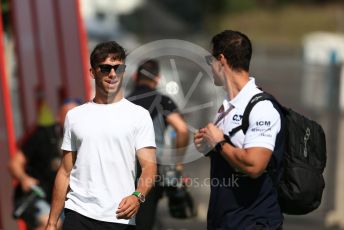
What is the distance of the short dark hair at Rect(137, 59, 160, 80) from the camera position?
21.0ft

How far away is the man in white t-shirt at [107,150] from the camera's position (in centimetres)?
470

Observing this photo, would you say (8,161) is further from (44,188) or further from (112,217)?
(112,217)

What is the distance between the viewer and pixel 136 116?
473 centimetres

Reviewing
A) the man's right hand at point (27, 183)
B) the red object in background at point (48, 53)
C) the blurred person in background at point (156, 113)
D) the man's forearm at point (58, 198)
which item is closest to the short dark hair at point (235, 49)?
the man's forearm at point (58, 198)

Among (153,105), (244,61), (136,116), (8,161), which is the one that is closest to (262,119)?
(244,61)

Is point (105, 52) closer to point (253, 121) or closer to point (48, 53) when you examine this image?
point (253, 121)

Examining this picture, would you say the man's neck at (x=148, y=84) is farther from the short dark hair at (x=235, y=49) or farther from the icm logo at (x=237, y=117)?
the icm logo at (x=237, y=117)

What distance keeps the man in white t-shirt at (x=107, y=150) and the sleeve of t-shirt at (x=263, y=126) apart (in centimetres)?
62

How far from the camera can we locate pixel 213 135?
4.54 meters

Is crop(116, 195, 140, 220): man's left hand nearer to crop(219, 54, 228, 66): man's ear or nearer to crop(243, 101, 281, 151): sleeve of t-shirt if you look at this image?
crop(243, 101, 281, 151): sleeve of t-shirt

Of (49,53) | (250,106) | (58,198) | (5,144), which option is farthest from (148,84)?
(49,53)

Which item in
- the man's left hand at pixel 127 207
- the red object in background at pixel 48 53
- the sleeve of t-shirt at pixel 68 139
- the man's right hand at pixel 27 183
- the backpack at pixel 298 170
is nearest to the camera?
the man's left hand at pixel 127 207

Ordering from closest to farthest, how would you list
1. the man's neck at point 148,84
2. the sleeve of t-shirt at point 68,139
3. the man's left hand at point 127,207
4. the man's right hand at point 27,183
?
the man's left hand at point 127,207 < the sleeve of t-shirt at point 68,139 < the man's neck at point 148,84 < the man's right hand at point 27,183

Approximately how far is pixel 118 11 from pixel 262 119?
40421 mm
